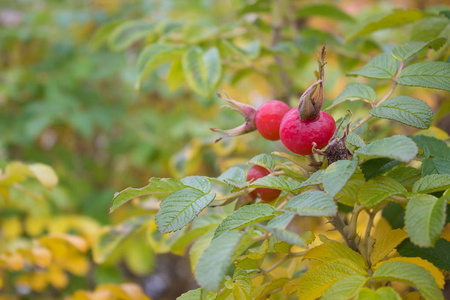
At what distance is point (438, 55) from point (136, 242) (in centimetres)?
110

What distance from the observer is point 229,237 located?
13.1 inches

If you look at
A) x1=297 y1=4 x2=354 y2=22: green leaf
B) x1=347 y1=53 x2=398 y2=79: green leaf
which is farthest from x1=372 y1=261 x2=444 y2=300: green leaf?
x1=297 y1=4 x2=354 y2=22: green leaf

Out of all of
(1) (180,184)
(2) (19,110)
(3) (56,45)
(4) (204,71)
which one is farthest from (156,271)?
(1) (180,184)

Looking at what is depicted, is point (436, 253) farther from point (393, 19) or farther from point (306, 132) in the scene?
point (393, 19)

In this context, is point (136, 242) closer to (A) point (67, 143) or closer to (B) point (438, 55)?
(A) point (67, 143)

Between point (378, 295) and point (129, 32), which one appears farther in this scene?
point (129, 32)

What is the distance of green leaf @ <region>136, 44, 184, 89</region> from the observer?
721 millimetres

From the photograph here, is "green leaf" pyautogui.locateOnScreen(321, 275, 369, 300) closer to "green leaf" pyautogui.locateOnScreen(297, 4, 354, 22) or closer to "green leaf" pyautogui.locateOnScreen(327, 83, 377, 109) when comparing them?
"green leaf" pyautogui.locateOnScreen(327, 83, 377, 109)

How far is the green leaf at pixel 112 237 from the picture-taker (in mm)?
743

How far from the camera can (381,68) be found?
19.4 inches

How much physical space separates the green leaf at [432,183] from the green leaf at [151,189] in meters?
0.23

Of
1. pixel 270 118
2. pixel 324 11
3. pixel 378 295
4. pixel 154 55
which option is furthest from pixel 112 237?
pixel 324 11

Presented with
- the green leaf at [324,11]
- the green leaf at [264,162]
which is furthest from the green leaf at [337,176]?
the green leaf at [324,11]

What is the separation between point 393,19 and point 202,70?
13.5 inches
